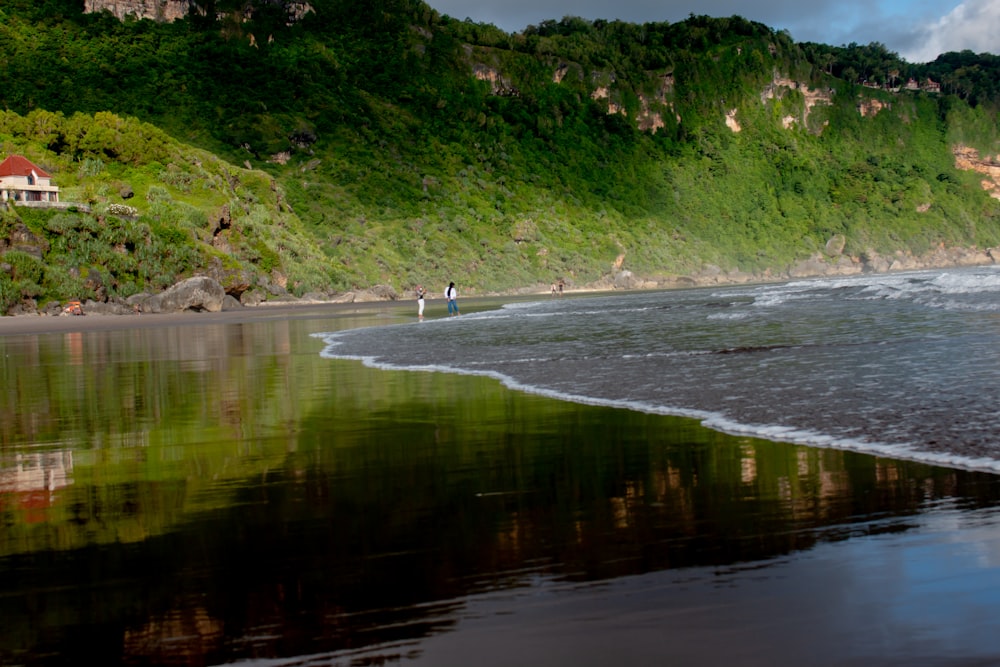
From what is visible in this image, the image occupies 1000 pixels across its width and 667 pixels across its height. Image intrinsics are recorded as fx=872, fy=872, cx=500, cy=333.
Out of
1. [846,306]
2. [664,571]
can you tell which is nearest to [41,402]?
[664,571]

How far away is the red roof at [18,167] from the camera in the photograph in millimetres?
56719

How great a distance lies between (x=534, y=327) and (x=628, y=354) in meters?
10.5

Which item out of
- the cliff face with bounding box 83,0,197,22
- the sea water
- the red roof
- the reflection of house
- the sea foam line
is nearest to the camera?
the sea foam line

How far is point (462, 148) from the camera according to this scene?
4683 inches

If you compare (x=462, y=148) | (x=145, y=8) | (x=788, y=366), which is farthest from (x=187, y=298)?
(x=145, y=8)

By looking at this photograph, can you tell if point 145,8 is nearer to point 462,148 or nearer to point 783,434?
point 462,148

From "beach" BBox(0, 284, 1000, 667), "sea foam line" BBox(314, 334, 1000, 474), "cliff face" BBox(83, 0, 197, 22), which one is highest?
"cliff face" BBox(83, 0, 197, 22)

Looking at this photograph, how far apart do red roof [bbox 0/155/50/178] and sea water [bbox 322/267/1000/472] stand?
41045 mm

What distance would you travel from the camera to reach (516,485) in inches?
260

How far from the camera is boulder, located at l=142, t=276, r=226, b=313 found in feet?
170

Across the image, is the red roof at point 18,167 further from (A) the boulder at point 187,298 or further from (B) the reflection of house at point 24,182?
(A) the boulder at point 187,298

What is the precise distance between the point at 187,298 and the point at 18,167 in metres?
16.7

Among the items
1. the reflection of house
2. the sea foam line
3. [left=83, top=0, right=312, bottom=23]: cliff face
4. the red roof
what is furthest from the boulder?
[left=83, top=0, right=312, bottom=23]: cliff face

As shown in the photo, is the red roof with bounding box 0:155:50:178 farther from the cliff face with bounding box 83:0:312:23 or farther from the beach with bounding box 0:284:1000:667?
the cliff face with bounding box 83:0:312:23
